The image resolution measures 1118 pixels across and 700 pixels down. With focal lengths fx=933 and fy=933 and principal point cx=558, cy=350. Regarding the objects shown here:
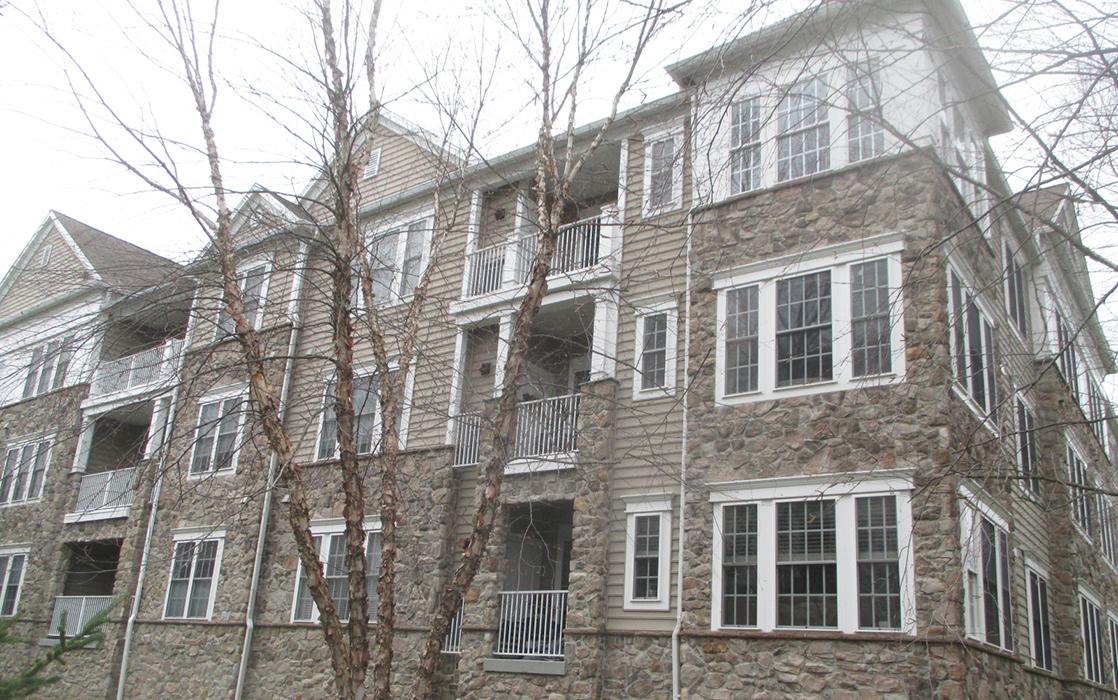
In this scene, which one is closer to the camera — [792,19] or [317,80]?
[792,19]

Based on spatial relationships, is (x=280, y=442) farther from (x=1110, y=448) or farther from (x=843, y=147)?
(x=1110, y=448)

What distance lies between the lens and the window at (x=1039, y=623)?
46.1ft

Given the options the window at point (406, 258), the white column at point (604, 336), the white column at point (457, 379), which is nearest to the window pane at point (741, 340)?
the white column at point (604, 336)

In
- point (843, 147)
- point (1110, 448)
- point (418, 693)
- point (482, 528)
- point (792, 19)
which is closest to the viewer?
point (792, 19)

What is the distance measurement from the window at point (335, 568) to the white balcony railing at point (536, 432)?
2.23m

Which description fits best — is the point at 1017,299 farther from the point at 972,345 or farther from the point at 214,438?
the point at 214,438

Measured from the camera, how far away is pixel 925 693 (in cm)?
1028

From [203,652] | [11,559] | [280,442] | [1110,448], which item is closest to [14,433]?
[11,559]

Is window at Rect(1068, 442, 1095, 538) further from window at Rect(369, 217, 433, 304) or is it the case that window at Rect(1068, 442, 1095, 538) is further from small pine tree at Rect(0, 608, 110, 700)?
small pine tree at Rect(0, 608, 110, 700)

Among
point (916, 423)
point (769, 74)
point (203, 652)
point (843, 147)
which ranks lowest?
point (203, 652)

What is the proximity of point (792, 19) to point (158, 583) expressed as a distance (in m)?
19.2

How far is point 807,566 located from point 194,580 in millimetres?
13559

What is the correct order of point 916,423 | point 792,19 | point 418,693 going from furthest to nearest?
point 916,423 < point 418,693 < point 792,19

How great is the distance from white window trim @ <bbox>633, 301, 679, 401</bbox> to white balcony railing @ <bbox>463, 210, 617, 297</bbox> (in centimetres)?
141
